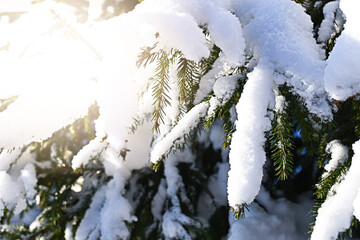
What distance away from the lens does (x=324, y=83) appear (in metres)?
0.77

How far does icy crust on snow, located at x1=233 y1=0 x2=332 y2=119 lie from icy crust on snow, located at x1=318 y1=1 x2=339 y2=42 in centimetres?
16

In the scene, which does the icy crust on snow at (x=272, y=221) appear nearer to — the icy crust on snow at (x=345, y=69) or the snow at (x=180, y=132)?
the snow at (x=180, y=132)

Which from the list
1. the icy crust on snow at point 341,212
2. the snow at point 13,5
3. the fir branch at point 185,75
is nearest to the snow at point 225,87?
the fir branch at point 185,75

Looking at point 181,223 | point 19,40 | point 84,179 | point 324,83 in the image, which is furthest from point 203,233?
point 19,40

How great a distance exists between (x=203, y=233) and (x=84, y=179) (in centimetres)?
113

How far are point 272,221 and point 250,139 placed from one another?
4.85 ft

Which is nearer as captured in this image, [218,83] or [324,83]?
[324,83]

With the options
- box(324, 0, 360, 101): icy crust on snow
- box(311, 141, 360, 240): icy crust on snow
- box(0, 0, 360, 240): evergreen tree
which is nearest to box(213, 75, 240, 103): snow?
box(0, 0, 360, 240): evergreen tree

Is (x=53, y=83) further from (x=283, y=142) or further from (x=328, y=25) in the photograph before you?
(x=328, y=25)

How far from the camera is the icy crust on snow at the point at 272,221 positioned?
1.89 metres

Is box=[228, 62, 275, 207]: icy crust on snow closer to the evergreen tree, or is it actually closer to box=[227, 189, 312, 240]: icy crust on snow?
the evergreen tree

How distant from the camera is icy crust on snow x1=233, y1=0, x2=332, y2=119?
2.70ft

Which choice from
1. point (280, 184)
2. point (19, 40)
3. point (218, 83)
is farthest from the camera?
point (280, 184)

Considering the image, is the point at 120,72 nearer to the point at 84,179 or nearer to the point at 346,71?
the point at 346,71
